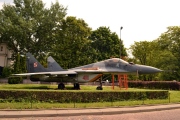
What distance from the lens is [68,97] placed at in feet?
56.1

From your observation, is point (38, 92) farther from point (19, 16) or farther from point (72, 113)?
point (19, 16)

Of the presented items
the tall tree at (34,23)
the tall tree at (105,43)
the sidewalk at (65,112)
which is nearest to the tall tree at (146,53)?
the tall tree at (105,43)

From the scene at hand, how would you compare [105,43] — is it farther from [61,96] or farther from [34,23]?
[61,96]

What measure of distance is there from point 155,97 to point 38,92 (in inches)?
411

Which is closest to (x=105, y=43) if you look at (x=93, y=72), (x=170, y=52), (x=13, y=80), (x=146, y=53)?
(x=146, y=53)

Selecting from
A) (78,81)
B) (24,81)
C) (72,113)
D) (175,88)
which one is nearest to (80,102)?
(72,113)

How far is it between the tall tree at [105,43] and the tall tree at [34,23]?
9919mm

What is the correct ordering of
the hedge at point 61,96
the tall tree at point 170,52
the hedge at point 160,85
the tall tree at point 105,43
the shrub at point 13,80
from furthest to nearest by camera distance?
1. the tall tree at point 105,43
2. the tall tree at point 170,52
3. the shrub at point 13,80
4. the hedge at point 160,85
5. the hedge at point 61,96

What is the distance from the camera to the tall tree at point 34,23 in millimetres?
52344

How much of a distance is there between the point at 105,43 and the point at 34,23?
1781 centimetres

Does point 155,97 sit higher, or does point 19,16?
point 19,16

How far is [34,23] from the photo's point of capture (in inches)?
2098

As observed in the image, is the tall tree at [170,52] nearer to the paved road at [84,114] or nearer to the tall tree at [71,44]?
the tall tree at [71,44]

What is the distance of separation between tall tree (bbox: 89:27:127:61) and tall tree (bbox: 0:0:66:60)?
992 centimetres
